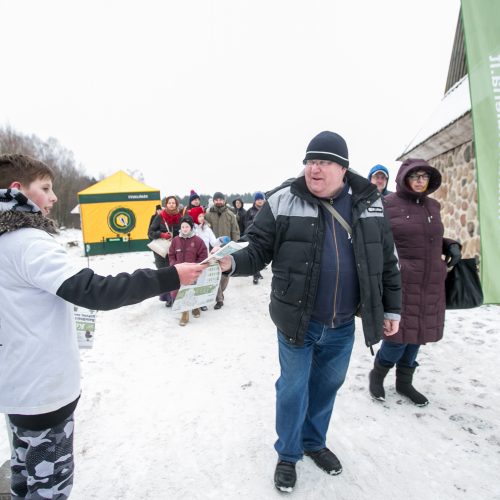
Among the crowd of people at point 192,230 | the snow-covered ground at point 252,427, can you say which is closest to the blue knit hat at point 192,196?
the crowd of people at point 192,230

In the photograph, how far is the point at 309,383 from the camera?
2.50 meters

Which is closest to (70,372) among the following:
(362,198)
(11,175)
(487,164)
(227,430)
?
(11,175)

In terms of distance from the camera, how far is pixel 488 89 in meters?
2.86

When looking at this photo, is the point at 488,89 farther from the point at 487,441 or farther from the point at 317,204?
the point at 487,441

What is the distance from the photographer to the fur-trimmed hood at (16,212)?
1.41 metres

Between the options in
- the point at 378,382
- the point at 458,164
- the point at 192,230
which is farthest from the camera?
the point at 458,164

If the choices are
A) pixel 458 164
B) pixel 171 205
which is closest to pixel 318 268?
pixel 171 205

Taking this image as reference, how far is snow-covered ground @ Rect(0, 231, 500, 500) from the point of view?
2314mm

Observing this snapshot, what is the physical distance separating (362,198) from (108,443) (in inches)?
105

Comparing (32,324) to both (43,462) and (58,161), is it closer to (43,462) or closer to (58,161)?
(43,462)

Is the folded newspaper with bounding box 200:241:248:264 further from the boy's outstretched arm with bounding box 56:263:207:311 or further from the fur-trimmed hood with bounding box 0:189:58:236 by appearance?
the fur-trimmed hood with bounding box 0:189:58:236

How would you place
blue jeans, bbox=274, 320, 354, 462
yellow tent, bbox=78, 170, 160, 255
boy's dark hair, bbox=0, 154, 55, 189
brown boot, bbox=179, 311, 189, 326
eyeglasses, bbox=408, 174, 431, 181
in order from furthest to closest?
yellow tent, bbox=78, 170, 160, 255 → brown boot, bbox=179, 311, 189, 326 → eyeglasses, bbox=408, 174, 431, 181 → blue jeans, bbox=274, 320, 354, 462 → boy's dark hair, bbox=0, 154, 55, 189

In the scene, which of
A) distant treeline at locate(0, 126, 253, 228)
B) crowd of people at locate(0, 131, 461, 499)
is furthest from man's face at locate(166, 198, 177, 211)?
distant treeline at locate(0, 126, 253, 228)

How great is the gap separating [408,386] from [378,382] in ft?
0.91
